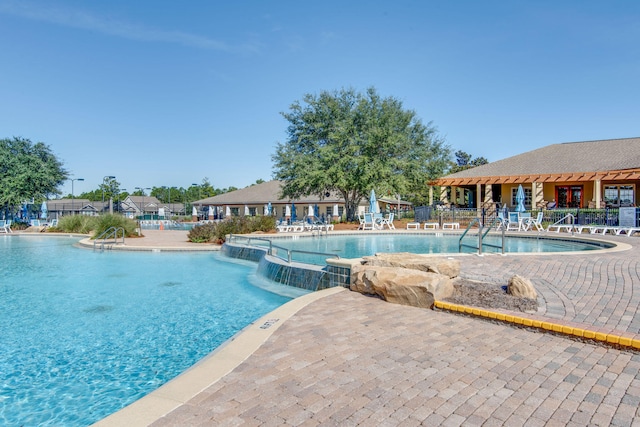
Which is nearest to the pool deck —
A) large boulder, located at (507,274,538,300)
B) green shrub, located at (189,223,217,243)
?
large boulder, located at (507,274,538,300)

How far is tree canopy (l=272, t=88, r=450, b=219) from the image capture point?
2569cm

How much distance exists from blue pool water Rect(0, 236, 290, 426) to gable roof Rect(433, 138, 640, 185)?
21511 mm

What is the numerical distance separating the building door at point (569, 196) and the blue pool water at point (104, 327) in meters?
25.3

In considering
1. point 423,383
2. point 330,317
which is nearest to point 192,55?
point 330,317

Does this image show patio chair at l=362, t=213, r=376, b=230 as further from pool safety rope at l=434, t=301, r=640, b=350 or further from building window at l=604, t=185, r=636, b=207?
pool safety rope at l=434, t=301, r=640, b=350

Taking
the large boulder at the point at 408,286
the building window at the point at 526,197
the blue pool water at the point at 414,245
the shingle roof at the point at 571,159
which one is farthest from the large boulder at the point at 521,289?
the building window at the point at 526,197

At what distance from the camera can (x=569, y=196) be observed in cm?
2775

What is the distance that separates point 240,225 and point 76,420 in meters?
15.0

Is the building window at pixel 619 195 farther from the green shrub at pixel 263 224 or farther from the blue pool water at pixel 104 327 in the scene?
the blue pool water at pixel 104 327

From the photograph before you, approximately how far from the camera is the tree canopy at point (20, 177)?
1233 inches

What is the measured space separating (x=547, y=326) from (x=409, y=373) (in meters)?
1.99

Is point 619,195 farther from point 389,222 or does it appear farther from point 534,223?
point 389,222

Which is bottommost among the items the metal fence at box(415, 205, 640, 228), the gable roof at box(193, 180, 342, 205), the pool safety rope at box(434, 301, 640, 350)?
the pool safety rope at box(434, 301, 640, 350)

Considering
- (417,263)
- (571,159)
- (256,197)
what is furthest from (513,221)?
(256,197)
